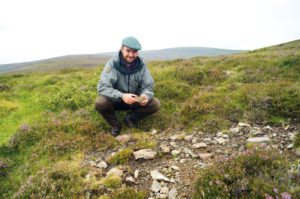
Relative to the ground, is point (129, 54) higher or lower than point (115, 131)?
higher

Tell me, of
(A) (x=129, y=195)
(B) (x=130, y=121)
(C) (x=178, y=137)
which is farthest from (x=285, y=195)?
(B) (x=130, y=121)

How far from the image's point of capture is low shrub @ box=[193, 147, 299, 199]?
2090mm

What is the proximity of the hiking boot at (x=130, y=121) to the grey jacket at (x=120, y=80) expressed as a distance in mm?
903

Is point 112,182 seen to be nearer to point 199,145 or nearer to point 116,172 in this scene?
point 116,172

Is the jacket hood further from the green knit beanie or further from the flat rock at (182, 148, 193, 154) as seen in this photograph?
the flat rock at (182, 148, 193, 154)

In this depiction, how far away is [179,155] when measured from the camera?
3891 mm

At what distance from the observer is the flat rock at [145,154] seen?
3873 mm

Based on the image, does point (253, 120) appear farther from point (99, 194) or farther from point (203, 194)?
point (99, 194)

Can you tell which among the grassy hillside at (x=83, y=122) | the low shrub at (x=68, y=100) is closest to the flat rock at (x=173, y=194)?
the grassy hillside at (x=83, y=122)

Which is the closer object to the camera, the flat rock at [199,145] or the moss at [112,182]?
the moss at [112,182]

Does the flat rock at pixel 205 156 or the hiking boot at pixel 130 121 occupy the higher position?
the hiking boot at pixel 130 121

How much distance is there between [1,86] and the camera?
10.2 m

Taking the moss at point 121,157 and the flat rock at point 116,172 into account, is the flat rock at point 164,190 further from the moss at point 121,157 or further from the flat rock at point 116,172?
the moss at point 121,157

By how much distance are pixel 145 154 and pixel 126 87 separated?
2322 mm
